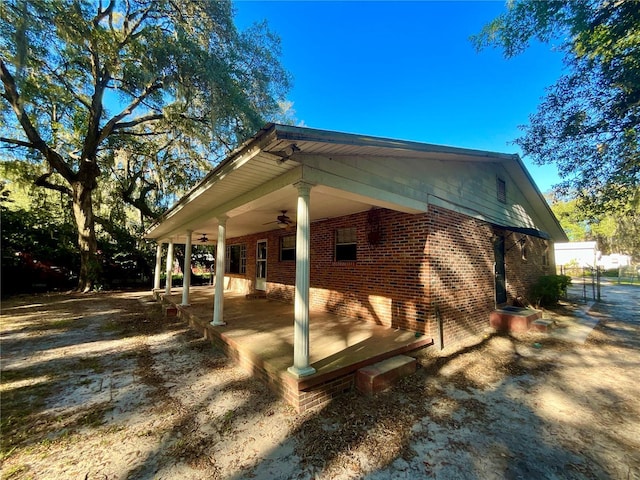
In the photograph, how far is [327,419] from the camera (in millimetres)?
3051

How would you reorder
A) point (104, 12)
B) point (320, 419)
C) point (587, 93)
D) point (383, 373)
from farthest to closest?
point (104, 12), point (587, 93), point (383, 373), point (320, 419)

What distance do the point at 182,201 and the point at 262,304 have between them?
13.3ft

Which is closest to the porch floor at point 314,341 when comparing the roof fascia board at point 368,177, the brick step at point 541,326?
the roof fascia board at point 368,177

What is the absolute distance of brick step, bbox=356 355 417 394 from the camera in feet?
11.7

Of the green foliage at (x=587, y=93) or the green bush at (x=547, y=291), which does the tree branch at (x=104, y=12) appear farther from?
the green bush at (x=547, y=291)

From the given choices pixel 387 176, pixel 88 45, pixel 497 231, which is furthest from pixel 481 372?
pixel 88 45

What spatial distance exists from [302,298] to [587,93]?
10.4m

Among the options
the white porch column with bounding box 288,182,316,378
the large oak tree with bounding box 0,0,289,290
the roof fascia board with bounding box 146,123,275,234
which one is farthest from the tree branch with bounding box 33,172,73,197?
the white porch column with bounding box 288,182,316,378

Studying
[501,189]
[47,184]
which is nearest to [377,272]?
[501,189]

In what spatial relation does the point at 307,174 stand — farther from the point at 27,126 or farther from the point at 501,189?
the point at 27,126

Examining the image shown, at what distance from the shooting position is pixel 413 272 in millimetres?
5406

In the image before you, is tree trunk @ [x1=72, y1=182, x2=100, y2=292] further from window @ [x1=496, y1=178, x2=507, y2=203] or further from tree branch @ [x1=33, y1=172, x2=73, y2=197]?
window @ [x1=496, y1=178, x2=507, y2=203]

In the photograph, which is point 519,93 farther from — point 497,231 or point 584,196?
point 497,231

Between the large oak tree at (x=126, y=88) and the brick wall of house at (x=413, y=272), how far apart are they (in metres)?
6.63
